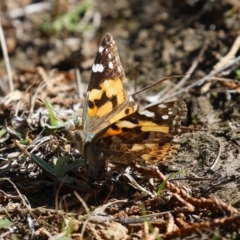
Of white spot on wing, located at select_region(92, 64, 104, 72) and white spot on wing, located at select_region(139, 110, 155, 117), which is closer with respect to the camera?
white spot on wing, located at select_region(139, 110, 155, 117)

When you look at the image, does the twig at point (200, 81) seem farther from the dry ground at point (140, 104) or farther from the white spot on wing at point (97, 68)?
the white spot on wing at point (97, 68)

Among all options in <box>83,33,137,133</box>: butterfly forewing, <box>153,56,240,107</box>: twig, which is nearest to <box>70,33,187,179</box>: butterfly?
<box>83,33,137,133</box>: butterfly forewing

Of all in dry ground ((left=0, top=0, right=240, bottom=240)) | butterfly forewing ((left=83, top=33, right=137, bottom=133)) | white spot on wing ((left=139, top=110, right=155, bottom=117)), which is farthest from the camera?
butterfly forewing ((left=83, top=33, right=137, bottom=133))

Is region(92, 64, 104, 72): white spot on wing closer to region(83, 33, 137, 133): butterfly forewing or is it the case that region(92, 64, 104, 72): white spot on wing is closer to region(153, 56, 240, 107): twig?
region(83, 33, 137, 133): butterfly forewing

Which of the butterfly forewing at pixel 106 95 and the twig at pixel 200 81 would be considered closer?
the butterfly forewing at pixel 106 95

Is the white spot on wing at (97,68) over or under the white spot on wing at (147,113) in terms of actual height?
over

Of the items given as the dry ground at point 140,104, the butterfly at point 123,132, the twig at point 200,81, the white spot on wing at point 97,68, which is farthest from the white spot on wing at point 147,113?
the twig at point 200,81

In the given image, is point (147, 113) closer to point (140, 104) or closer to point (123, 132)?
point (123, 132)

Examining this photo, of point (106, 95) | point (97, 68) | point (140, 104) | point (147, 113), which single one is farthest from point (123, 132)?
point (140, 104)

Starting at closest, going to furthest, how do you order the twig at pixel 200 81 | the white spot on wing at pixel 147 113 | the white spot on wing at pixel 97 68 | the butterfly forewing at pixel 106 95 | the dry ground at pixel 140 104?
the dry ground at pixel 140 104 → the white spot on wing at pixel 147 113 → the butterfly forewing at pixel 106 95 → the white spot on wing at pixel 97 68 → the twig at pixel 200 81

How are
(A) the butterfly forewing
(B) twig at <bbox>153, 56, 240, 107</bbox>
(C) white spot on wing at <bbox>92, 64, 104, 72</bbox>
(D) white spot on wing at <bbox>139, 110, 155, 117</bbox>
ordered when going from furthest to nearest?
(B) twig at <bbox>153, 56, 240, 107</bbox>, (C) white spot on wing at <bbox>92, 64, 104, 72</bbox>, (A) the butterfly forewing, (D) white spot on wing at <bbox>139, 110, 155, 117</bbox>
